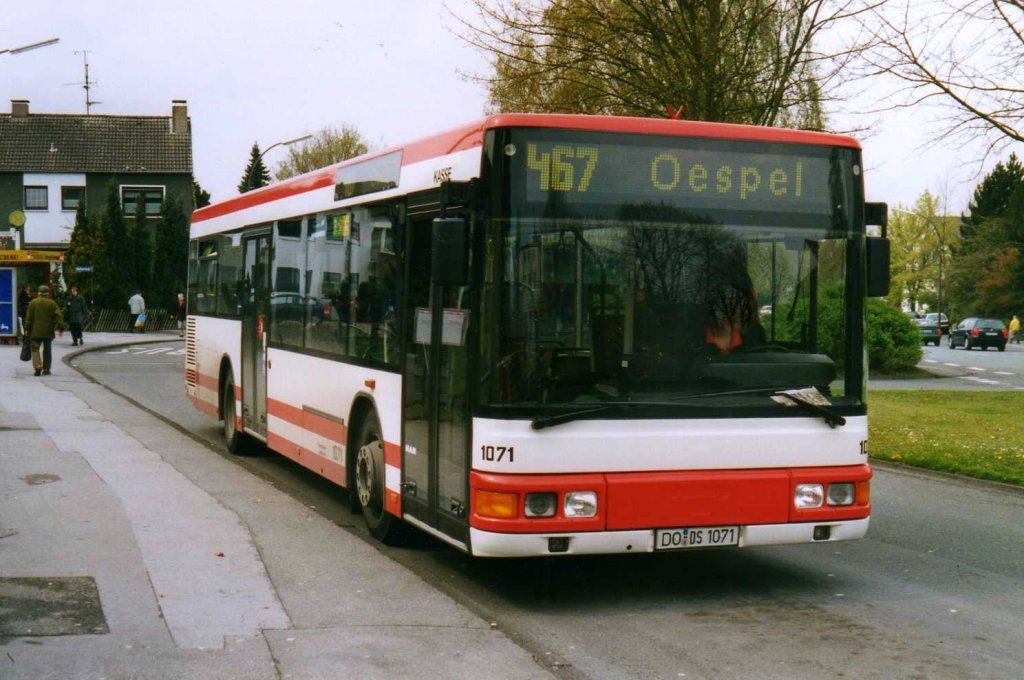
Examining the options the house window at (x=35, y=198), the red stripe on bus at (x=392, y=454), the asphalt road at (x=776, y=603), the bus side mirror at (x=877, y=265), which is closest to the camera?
the asphalt road at (x=776, y=603)

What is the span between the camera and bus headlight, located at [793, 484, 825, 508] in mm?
7594

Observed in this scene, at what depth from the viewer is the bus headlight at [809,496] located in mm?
7594

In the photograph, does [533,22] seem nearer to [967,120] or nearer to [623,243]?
[967,120]

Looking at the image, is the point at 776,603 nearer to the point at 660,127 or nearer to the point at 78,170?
the point at 660,127

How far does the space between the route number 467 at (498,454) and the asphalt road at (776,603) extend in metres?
0.85

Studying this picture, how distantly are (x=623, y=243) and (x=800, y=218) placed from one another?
43.7 inches

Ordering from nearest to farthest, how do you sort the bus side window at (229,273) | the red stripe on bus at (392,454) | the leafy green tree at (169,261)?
1. the red stripe on bus at (392,454)
2. the bus side window at (229,273)
3. the leafy green tree at (169,261)

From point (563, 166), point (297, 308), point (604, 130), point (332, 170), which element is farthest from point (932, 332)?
point (563, 166)

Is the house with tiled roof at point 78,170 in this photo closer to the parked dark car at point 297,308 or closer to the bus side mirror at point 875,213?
the parked dark car at point 297,308

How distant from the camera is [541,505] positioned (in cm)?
712

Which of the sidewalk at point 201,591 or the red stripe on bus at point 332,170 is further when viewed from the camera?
the red stripe on bus at point 332,170

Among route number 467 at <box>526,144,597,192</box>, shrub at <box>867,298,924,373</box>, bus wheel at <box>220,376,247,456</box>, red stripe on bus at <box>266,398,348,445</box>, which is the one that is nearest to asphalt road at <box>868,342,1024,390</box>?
shrub at <box>867,298,924,373</box>

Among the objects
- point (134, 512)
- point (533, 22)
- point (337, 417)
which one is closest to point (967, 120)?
point (533, 22)

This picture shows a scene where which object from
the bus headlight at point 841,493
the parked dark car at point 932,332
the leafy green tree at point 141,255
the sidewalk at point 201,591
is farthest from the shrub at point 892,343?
the parked dark car at point 932,332
